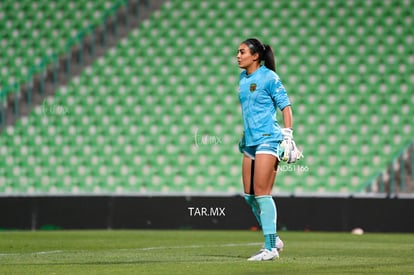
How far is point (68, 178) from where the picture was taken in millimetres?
16109

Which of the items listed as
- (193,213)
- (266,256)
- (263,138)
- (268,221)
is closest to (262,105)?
(263,138)

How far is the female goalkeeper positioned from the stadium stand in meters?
8.38

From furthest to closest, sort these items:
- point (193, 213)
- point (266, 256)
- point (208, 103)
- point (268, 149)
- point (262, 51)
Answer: point (208, 103) < point (193, 213) < point (262, 51) < point (268, 149) < point (266, 256)

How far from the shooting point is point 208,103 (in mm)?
16922

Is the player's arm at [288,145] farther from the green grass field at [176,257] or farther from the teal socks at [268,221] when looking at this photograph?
the green grass field at [176,257]

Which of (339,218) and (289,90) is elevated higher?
(289,90)

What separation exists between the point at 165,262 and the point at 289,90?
1021cm

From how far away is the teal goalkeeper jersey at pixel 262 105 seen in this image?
7223 mm

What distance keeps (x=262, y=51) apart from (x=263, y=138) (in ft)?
2.38

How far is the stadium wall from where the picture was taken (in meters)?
13.8

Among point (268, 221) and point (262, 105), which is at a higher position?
point (262, 105)

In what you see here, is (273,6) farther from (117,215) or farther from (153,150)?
(117,215)

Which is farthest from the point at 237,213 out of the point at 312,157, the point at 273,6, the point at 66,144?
the point at 273,6

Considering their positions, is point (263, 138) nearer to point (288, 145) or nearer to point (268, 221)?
point (288, 145)
